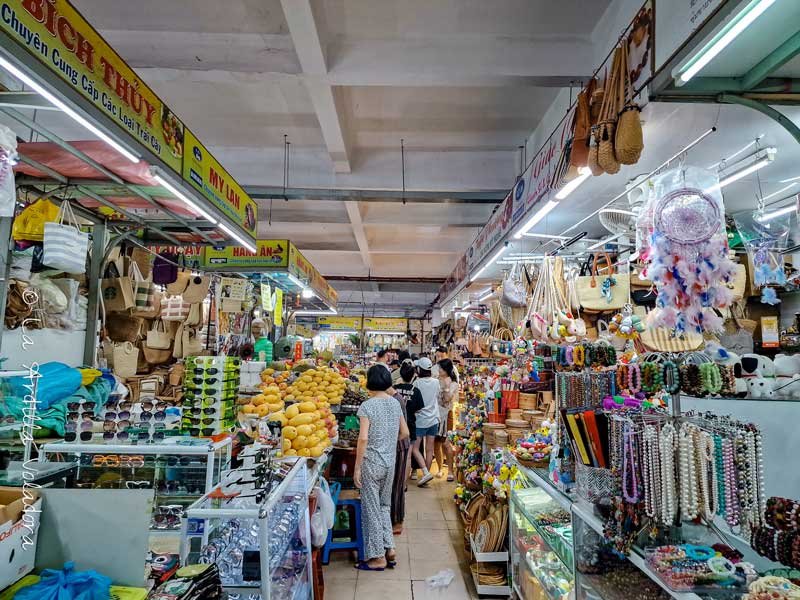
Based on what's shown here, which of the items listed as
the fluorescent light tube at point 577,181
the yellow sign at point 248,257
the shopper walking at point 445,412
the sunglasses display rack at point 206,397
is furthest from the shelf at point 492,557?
the yellow sign at point 248,257

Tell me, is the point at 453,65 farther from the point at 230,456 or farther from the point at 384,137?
the point at 230,456

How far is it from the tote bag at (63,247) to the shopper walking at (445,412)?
5608 millimetres

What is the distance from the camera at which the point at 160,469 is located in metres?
3.07

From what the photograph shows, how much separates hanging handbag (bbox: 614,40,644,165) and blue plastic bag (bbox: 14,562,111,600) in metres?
2.97

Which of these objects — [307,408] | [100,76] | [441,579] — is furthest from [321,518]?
[100,76]

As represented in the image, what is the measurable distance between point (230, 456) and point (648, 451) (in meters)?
2.83

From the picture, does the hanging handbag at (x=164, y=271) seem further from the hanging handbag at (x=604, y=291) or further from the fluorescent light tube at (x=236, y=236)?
the hanging handbag at (x=604, y=291)

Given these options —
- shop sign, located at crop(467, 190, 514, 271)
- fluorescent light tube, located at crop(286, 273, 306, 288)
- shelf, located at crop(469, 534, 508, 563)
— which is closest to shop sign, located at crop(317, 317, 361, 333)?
fluorescent light tube, located at crop(286, 273, 306, 288)

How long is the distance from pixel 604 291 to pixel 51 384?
4317 millimetres

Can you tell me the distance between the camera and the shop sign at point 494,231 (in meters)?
5.05

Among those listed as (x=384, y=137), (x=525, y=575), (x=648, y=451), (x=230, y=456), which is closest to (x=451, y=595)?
(x=525, y=575)

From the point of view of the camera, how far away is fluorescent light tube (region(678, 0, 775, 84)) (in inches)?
62.1

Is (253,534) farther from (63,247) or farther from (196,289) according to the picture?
(196,289)

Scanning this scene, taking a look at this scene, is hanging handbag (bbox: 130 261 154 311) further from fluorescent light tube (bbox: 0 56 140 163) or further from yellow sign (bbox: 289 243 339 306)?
fluorescent light tube (bbox: 0 56 140 163)
